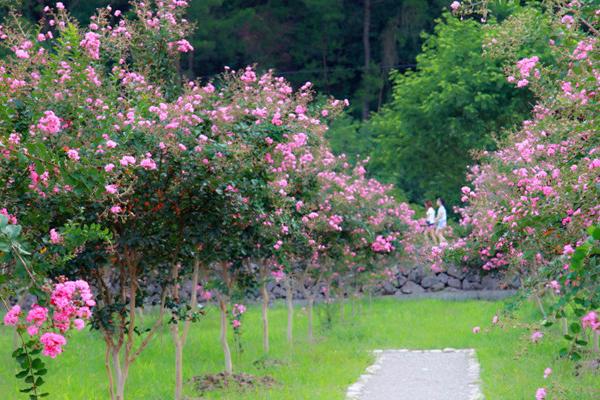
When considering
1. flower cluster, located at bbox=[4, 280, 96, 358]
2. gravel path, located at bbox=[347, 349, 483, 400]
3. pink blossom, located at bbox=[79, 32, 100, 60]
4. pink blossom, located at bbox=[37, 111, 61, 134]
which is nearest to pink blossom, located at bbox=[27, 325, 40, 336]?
flower cluster, located at bbox=[4, 280, 96, 358]

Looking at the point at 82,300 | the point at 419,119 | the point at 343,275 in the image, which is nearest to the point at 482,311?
the point at 343,275

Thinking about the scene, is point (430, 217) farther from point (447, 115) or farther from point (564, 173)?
point (564, 173)

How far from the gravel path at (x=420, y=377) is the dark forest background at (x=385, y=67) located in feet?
35.6

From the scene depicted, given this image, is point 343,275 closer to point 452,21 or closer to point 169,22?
point 169,22

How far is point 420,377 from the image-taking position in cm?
1119

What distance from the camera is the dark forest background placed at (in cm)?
2736

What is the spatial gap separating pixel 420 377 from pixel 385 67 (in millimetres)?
25582

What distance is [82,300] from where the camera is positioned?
11.0 feet

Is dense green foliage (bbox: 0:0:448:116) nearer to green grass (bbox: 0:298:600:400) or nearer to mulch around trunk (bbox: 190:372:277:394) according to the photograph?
green grass (bbox: 0:298:600:400)

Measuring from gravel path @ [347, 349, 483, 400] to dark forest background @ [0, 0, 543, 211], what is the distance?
10850 millimetres

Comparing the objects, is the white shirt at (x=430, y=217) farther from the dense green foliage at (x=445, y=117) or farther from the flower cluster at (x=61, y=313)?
the flower cluster at (x=61, y=313)

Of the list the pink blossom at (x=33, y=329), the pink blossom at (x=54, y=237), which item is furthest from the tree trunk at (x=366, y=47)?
the pink blossom at (x=33, y=329)

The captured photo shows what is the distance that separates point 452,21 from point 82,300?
90.6 feet

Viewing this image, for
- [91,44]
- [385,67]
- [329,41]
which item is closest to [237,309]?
[91,44]
